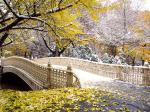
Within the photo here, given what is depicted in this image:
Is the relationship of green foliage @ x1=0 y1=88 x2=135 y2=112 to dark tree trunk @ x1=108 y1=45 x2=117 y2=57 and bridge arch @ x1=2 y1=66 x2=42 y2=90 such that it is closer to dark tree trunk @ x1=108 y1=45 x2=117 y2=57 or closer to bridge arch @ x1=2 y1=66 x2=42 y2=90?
bridge arch @ x1=2 y1=66 x2=42 y2=90

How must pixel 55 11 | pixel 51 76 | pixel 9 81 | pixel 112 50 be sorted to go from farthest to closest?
pixel 112 50, pixel 9 81, pixel 51 76, pixel 55 11

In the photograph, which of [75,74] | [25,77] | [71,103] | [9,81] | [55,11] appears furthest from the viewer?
[9,81]

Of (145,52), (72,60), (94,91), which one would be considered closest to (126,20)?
(145,52)

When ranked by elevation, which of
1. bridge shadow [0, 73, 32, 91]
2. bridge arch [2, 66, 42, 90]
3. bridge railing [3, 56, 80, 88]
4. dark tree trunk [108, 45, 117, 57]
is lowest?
bridge shadow [0, 73, 32, 91]

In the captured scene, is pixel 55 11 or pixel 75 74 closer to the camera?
A: pixel 55 11

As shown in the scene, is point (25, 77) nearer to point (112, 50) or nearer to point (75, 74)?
point (75, 74)

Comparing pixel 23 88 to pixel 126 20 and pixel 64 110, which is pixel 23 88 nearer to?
pixel 126 20

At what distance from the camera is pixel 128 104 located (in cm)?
1036

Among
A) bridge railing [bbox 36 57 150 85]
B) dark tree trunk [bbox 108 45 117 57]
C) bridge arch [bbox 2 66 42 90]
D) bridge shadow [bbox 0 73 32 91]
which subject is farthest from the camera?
dark tree trunk [bbox 108 45 117 57]

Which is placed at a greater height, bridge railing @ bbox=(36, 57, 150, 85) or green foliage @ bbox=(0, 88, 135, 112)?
bridge railing @ bbox=(36, 57, 150, 85)

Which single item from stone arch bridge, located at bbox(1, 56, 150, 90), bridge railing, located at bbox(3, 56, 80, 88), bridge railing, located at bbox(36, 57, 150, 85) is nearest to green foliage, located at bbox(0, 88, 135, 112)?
bridge railing, located at bbox(3, 56, 80, 88)

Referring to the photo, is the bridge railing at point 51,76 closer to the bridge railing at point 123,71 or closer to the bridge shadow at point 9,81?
the bridge railing at point 123,71

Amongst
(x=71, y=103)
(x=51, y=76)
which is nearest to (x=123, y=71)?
(x=51, y=76)

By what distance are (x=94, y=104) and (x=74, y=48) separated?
25.1m
